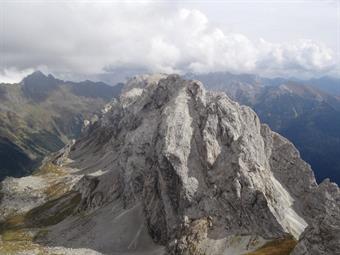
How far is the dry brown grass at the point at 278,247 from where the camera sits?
10072 cm

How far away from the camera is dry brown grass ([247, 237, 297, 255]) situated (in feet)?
330

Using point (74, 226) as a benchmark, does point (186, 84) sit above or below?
above

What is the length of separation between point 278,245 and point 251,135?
45.2m

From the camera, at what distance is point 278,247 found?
105 meters

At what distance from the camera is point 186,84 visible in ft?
574

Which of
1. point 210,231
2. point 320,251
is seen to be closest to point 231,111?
point 210,231

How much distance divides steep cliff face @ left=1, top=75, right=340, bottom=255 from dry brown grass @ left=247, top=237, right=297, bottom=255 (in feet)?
1.65

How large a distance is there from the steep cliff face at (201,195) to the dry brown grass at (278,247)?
19.8 inches

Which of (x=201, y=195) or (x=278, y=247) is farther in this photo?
(x=201, y=195)

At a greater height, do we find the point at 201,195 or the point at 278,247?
the point at 201,195

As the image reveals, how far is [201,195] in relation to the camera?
127 meters

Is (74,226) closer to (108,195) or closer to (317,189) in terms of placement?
(108,195)

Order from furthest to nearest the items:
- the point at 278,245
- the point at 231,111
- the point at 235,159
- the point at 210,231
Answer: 1. the point at 231,111
2. the point at 235,159
3. the point at 210,231
4. the point at 278,245

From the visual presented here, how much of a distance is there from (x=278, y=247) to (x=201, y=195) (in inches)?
1115
